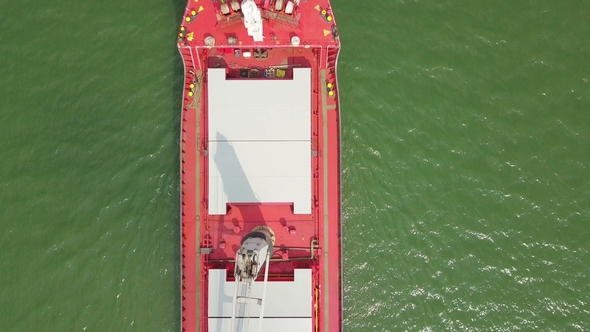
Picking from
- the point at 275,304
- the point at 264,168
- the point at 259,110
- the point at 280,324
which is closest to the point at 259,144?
the point at 264,168

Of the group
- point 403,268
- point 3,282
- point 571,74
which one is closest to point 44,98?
point 3,282

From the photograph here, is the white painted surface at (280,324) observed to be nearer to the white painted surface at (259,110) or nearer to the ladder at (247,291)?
the ladder at (247,291)

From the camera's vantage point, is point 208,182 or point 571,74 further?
point 571,74

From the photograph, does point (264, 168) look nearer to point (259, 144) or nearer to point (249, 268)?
point (259, 144)

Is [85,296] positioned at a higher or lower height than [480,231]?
lower

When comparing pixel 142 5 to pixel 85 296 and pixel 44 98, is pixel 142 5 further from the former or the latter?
pixel 85 296

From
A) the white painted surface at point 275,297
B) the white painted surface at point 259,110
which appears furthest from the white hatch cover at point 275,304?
the white painted surface at point 259,110
